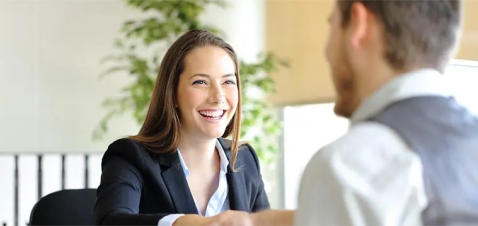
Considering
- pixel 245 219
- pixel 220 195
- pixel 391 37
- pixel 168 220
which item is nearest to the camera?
pixel 391 37

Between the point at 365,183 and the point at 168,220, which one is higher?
the point at 365,183

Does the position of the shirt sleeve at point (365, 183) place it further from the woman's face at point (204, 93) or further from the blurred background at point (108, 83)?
the blurred background at point (108, 83)

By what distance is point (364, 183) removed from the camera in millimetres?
713

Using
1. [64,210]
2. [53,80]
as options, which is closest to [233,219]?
[64,210]

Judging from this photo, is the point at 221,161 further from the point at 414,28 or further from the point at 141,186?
the point at 414,28

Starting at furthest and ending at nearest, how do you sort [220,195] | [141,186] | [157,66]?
[157,66] < [220,195] < [141,186]

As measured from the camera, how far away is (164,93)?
1.63 m

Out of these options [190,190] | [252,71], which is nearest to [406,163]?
[190,190]

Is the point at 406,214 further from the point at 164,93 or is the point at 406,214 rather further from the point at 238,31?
the point at 238,31

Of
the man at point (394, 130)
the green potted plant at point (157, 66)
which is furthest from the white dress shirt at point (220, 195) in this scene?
the green potted plant at point (157, 66)

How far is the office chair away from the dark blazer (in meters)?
0.29

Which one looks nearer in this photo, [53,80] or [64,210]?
[64,210]

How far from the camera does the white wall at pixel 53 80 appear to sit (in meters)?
3.14

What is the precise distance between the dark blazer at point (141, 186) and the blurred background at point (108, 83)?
1.51 metres
